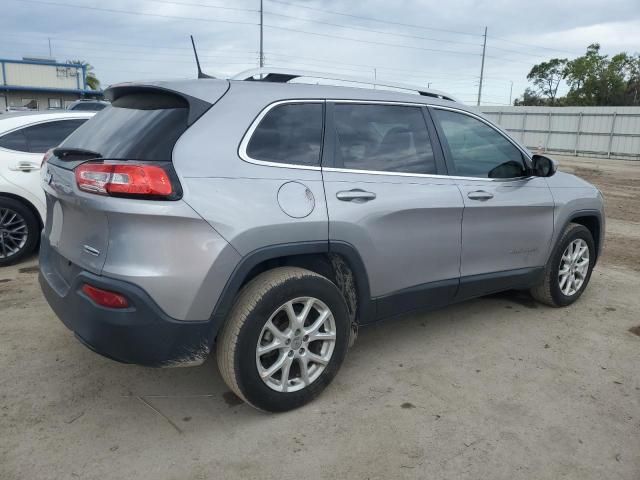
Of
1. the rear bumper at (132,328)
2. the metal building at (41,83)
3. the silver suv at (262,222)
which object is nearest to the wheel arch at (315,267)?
the silver suv at (262,222)

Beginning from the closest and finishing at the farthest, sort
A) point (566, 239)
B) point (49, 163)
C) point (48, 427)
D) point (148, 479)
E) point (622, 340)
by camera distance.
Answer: point (148, 479), point (48, 427), point (49, 163), point (622, 340), point (566, 239)

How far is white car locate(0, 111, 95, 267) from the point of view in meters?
5.58

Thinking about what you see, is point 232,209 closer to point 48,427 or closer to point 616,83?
point 48,427

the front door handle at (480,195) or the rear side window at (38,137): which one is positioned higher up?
the rear side window at (38,137)

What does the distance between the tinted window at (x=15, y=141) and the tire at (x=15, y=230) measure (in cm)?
55

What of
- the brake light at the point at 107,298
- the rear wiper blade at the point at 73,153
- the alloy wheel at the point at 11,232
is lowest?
the alloy wheel at the point at 11,232

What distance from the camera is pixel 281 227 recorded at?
2771 mm

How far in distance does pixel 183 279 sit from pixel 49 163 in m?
1.30

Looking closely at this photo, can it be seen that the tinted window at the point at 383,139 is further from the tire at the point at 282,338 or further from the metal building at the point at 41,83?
the metal building at the point at 41,83

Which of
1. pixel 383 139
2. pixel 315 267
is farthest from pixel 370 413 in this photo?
pixel 383 139

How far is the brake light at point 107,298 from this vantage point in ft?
8.15

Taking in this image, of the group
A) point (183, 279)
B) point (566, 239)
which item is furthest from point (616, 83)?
point (183, 279)

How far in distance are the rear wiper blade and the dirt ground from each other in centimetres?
135

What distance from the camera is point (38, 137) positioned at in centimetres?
588
